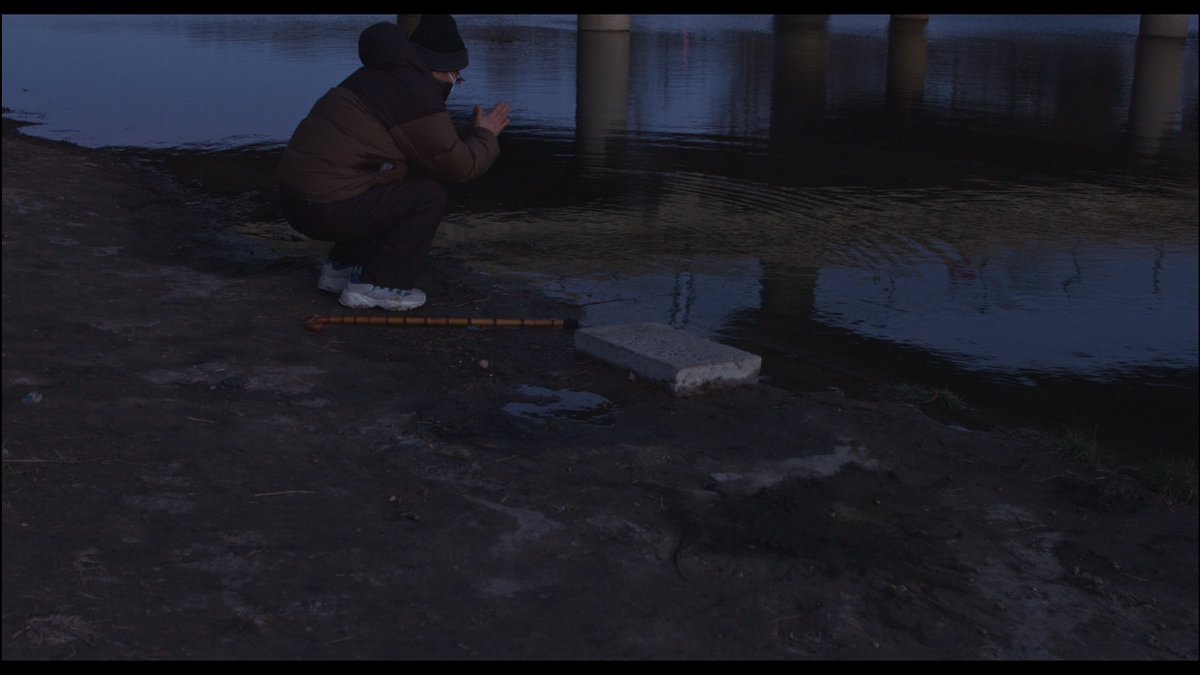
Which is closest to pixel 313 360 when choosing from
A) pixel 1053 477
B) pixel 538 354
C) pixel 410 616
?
pixel 538 354

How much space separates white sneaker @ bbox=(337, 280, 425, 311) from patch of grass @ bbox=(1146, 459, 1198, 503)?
151 inches

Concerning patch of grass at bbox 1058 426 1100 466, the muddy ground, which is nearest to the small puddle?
the muddy ground

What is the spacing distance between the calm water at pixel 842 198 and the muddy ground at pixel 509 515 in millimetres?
923

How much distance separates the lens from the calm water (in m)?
6.64

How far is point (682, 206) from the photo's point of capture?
1013cm

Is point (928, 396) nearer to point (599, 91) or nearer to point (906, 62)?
point (599, 91)

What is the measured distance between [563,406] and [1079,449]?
2.15m

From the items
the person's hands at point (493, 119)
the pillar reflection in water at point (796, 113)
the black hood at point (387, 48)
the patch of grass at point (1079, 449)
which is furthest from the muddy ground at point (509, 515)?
the pillar reflection in water at point (796, 113)

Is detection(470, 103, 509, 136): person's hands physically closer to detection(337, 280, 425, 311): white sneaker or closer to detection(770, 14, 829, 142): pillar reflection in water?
detection(337, 280, 425, 311): white sneaker

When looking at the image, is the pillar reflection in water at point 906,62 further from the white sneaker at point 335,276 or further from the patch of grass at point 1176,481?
the patch of grass at point 1176,481

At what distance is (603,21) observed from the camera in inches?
1239

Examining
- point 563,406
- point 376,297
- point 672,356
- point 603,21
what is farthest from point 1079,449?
point 603,21

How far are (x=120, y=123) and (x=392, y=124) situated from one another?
32.5 ft

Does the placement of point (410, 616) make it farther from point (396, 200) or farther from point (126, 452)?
point (396, 200)
